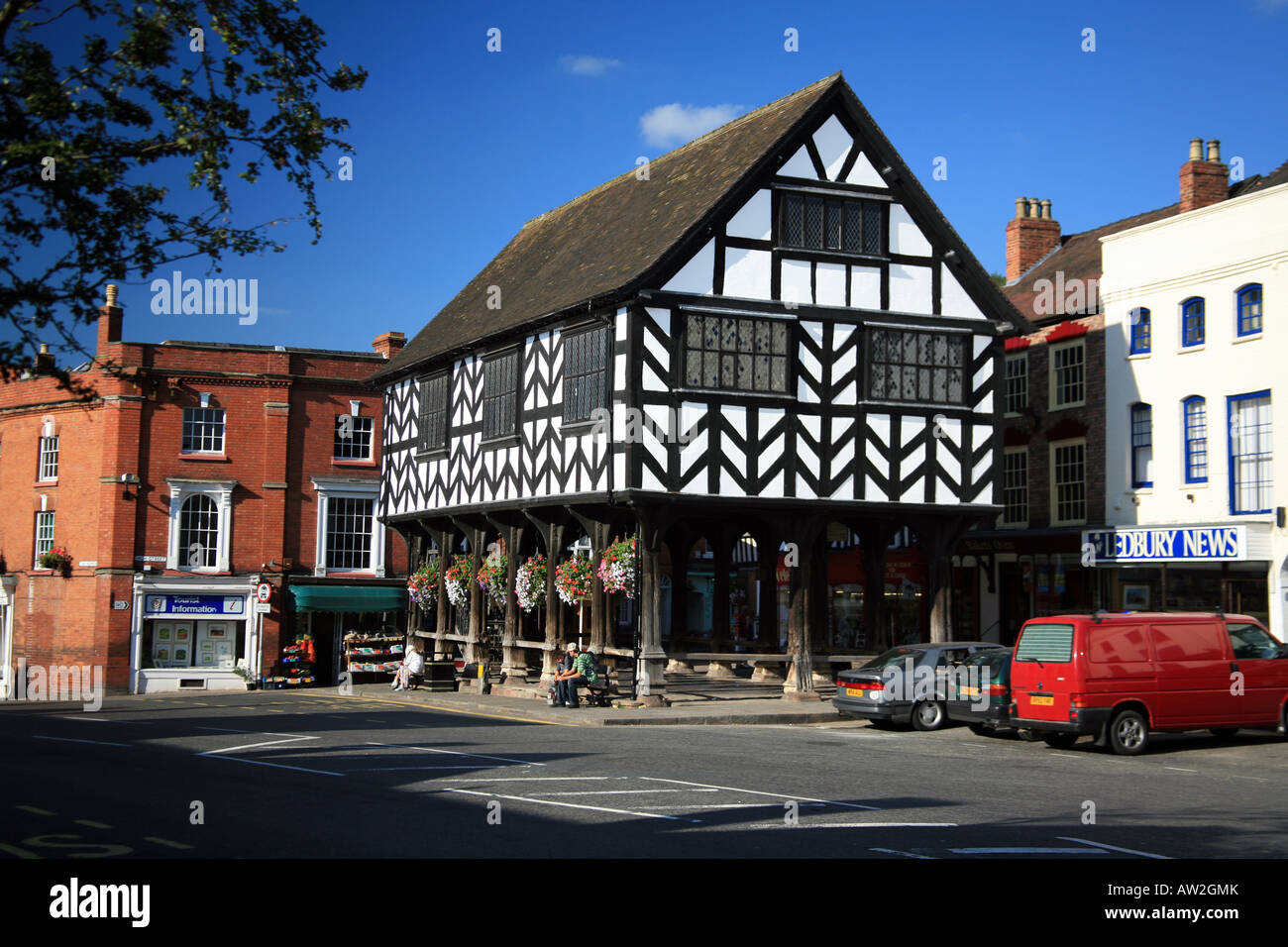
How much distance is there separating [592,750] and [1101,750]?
8.05m

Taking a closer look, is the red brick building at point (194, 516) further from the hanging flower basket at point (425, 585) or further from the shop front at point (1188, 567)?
the shop front at point (1188, 567)

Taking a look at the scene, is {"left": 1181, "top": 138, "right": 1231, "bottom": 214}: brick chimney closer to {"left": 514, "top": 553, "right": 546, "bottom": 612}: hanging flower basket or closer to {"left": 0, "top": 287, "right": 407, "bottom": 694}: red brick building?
{"left": 514, "top": 553, "right": 546, "bottom": 612}: hanging flower basket

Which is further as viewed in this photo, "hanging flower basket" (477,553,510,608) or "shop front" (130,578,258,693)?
"shop front" (130,578,258,693)

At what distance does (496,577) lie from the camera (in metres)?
31.4

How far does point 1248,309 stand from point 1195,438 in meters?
2.91

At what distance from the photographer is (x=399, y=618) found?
43.2 m

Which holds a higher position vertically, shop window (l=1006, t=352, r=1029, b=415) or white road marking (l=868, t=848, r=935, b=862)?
shop window (l=1006, t=352, r=1029, b=415)

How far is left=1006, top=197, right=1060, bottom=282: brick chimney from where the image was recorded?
128ft

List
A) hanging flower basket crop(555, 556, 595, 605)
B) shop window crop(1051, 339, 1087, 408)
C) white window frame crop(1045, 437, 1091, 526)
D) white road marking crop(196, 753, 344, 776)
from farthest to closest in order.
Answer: shop window crop(1051, 339, 1087, 408)
white window frame crop(1045, 437, 1091, 526)
hanging flower basket crop(555, 556, 595, 605)
white road marking crop(196, 753, 344, 776)

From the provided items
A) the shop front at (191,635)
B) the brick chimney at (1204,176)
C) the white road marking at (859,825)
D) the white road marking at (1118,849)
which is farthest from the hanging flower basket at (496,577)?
the white road marking at (1118,849)

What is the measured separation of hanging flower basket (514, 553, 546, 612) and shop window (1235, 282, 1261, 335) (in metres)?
15.8

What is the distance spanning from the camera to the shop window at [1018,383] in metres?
33.6

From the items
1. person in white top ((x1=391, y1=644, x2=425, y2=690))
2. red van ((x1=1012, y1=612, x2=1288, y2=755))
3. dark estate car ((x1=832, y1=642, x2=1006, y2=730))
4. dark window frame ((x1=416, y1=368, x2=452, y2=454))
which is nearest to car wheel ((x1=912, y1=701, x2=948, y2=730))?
dark estate car ((x1=832, y1=642, x2=1006, y2=730))

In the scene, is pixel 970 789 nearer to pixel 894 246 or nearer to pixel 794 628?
pixel 794 628
